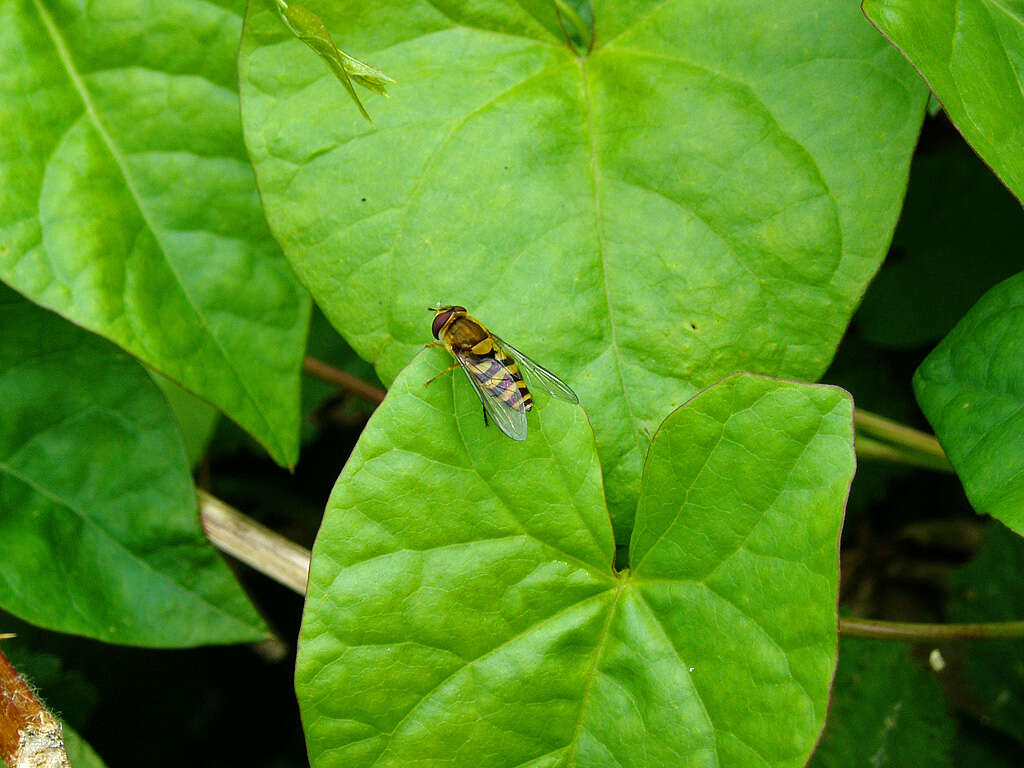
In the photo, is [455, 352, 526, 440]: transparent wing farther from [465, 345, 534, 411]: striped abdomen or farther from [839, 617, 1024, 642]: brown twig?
[839, 617, 1024, 642]: brown twig

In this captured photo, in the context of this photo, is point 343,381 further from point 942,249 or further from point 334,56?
point 942,249

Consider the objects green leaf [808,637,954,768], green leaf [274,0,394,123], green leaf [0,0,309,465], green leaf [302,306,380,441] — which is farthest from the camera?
green leaf [302,306,380,441]

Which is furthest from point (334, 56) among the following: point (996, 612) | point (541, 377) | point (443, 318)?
point (996, 612)

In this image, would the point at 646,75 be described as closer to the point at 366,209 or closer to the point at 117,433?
the point at 366,209

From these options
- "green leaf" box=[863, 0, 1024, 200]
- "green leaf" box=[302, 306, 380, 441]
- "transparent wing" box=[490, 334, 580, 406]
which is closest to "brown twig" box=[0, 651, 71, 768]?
"transparent wing" box=[490, 334, 580, 406]

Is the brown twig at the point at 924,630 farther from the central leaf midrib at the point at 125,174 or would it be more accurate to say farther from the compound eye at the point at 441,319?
the central leaf midrib at the point at 125,174

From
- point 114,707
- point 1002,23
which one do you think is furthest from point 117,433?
point 1002,23
